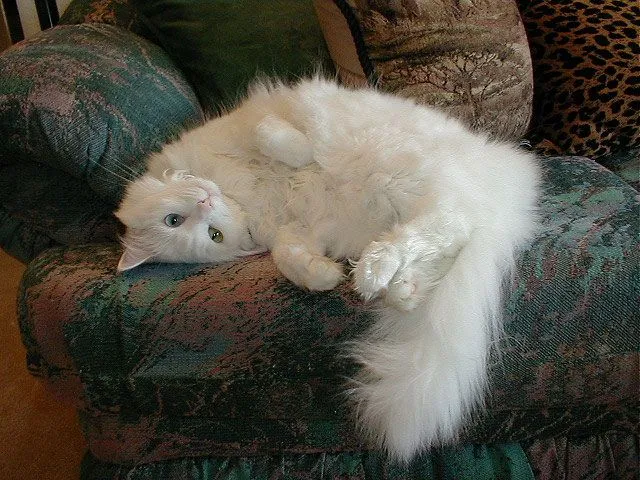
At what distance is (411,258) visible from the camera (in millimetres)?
917

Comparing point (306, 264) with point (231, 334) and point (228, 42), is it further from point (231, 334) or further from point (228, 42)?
point (228, 42)

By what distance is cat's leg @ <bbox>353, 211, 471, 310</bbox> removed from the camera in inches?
35.0

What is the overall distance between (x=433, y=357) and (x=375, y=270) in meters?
A: 0.15

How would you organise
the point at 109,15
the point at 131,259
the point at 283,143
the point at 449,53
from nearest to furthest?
1. the point at 131,259
2. the point at 283,143
3. the point at 449,53
4. the point at 109,15

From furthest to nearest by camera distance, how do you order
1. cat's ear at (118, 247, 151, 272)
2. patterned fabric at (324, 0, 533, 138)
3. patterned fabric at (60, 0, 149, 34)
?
patterned fabric at (60, 0, 149, 34), patterned fabric at (324, 0, 533, 138), cat's ear at (118, 247, 151, 272)

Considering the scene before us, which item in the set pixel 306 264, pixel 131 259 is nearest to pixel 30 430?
pixel 131 259

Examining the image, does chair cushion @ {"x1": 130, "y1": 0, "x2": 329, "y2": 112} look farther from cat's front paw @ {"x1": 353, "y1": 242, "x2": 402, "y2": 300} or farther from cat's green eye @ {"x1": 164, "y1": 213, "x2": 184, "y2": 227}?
cat's front paw @ {"x1": 353, "y1": 242, "x2": 402, "y2": 300}

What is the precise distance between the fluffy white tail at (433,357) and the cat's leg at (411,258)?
0.02 m

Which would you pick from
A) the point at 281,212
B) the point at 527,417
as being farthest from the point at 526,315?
the point at 281,212

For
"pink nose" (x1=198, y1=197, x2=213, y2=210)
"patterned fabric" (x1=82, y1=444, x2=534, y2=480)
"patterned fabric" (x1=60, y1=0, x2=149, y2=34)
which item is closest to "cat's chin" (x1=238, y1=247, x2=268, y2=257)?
"pink nose" (x1=198, y1=197, x2=213, y2=210)

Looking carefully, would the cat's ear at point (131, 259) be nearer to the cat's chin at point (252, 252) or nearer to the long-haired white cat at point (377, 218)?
the long-haired white cat at point (377, 218)

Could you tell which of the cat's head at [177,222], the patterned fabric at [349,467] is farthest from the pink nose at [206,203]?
the patterned fabric at [349,467]

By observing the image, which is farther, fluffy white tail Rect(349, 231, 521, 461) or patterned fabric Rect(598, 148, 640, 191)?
patterned fabric Rect(598, 148, 640, 191)

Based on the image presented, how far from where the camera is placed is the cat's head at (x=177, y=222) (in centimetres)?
105
